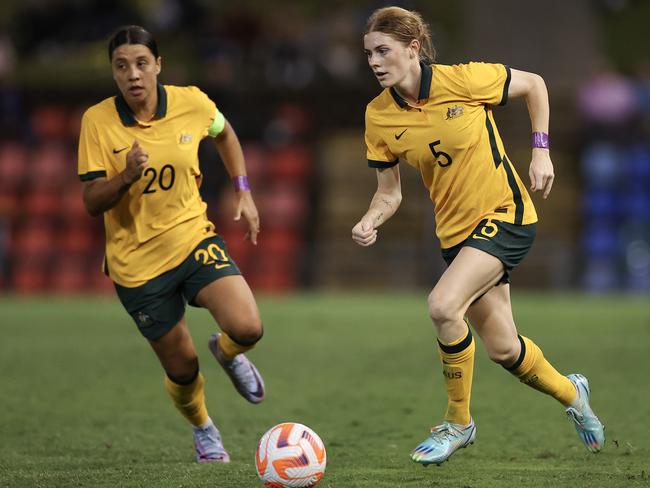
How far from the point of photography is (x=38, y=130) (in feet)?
64.1

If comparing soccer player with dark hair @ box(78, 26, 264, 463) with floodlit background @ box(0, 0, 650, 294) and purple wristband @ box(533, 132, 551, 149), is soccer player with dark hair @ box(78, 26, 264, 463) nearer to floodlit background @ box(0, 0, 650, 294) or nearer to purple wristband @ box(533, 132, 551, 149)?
purple wristband @ box(533, 132, 551, 149)

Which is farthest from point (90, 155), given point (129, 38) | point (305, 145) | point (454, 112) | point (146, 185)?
point (305, 145)

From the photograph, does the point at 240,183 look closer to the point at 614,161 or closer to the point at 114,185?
the point at 114,185

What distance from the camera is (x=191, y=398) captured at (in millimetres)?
6242

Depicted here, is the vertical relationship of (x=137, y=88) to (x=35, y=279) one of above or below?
above

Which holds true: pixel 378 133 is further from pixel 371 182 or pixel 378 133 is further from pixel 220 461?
pixel 371 182

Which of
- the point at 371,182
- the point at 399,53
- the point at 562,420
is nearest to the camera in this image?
the point at 399,53

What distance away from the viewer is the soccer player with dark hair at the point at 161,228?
600cm

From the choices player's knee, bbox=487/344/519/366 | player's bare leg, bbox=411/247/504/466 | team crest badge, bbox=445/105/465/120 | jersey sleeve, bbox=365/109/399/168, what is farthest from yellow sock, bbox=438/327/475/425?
team crest badge, bbox=445/105/465/120

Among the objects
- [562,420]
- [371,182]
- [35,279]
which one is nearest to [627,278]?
[371,182]

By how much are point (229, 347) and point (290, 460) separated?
1.26 metres

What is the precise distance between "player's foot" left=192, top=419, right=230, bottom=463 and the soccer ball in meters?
0.95

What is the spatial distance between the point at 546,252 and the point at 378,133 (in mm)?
11350

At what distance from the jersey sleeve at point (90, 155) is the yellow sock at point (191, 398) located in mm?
1155
